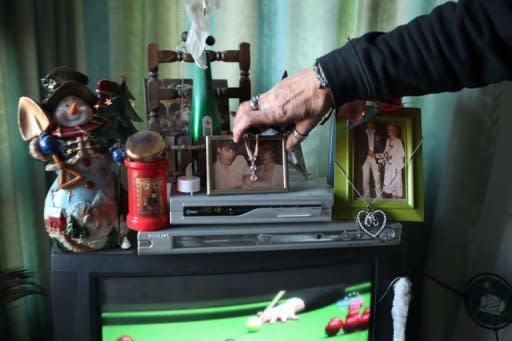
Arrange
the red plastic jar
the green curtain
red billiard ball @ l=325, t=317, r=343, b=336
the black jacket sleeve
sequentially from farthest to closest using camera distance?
the green curtain, red billiard ball @ l=325, t=317, r=343, b=336, the red plastic jar, the black jacket sleeve

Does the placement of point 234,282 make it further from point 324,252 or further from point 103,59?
point 103,59

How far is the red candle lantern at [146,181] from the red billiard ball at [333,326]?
1.34ft

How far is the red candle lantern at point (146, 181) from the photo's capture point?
2.85ft

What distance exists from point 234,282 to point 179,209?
179mm

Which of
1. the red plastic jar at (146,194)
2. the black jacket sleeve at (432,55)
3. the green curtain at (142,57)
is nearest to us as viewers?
the black jacket sleeve at (432,55)

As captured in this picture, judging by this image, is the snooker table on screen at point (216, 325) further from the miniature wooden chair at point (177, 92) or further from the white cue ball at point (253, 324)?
the miniature wooden chair at point (177, 92)

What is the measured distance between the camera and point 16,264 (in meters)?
1.18

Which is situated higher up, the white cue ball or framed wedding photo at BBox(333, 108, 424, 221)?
framed wedding photo at BBox(333, 108, 424, 221)

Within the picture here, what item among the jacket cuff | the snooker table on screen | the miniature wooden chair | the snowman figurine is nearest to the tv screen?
the snooker table on screen

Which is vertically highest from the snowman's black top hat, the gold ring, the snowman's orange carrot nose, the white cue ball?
the snowman's black top hat

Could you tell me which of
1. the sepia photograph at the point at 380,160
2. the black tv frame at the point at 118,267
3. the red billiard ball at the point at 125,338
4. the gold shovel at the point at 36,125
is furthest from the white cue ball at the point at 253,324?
the gold shovel at the point at 36,125

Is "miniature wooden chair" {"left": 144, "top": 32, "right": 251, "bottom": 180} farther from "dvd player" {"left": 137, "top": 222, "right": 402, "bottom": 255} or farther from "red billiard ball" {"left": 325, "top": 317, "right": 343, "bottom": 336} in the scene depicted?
"red billiard ball" {"left": 325, "top": 317, "right": 343, "bottom": 336}

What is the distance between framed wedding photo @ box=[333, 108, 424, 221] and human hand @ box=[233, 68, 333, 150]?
140mm

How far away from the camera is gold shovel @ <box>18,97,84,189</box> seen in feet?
2.83
